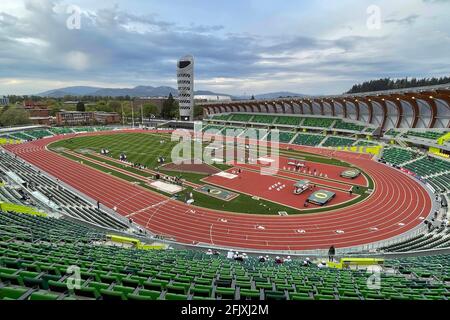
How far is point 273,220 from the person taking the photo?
25.6 metres

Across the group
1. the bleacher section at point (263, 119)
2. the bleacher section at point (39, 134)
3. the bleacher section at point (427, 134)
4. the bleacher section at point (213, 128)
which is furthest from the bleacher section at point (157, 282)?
the bleacher section at point (213, 128)

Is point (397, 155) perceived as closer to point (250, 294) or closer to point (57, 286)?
point (250, 294)

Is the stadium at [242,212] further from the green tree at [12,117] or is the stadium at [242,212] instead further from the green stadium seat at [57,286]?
the green tree at [12,117]

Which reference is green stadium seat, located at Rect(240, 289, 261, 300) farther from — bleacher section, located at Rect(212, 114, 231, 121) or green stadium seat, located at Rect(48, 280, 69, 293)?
bleacher section, located at Rect(212, 114, 231, 121)

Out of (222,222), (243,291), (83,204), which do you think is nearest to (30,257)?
(243,291)

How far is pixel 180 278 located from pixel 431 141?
5221 cm

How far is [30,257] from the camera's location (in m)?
8.70

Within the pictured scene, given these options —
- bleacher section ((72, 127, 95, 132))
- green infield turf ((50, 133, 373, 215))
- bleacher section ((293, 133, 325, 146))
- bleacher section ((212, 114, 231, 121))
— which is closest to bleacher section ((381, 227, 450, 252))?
green infield turf ((50, 133, 373, 215))

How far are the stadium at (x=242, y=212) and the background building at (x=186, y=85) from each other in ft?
105

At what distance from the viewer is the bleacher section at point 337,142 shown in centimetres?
6011

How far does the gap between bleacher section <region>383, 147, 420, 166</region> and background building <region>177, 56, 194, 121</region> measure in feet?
223

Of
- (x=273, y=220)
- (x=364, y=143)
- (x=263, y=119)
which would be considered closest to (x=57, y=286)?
(x=273, y=220)

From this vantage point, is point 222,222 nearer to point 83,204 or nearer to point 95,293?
point 83,204

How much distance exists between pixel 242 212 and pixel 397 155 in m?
35.4
